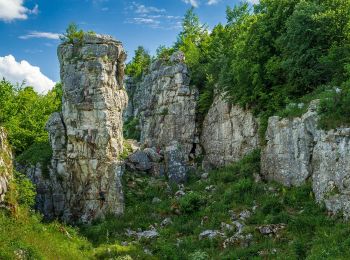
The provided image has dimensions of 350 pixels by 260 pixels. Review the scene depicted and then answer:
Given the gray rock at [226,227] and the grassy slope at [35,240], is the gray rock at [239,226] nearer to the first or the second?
the gray rock at [226,227]

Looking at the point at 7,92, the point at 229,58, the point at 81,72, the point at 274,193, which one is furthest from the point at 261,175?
the point at 7,92

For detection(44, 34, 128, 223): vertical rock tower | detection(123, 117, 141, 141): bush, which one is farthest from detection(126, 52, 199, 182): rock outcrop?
detection(123, 117, 141, 141): bush

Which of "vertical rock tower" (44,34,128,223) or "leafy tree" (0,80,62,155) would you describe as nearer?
"vertical rock tower" (44,34,128,223)

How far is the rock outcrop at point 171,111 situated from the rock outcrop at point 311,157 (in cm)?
1019

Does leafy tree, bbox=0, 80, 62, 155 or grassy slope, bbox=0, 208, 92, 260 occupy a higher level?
leafy tree, bbox=0, 80, 62, 155

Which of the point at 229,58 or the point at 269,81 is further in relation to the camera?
the point at 229,58

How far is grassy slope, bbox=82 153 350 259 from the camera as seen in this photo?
55.2 feet

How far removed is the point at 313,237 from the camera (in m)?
17.0

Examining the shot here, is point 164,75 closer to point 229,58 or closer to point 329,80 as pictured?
point 229,58

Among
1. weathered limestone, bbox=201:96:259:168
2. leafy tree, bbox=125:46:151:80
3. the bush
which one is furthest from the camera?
leafy tree, bbox=125:46:151:80

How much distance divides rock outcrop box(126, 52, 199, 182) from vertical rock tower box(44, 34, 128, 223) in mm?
6435

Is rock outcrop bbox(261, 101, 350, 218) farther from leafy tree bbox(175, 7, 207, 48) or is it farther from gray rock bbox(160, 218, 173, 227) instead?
leafy tree bbox(175, 7, 207, 48)

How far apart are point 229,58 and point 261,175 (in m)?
11.2

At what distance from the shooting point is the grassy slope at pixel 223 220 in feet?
55.2
